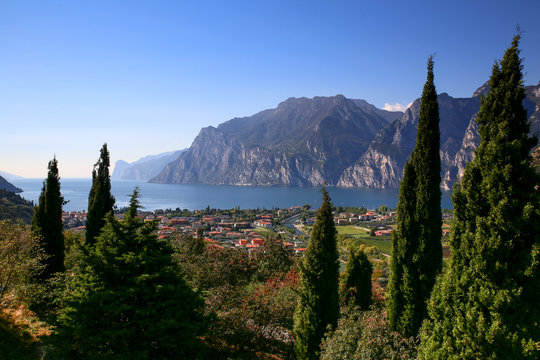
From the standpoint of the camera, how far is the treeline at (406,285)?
15.6 ft

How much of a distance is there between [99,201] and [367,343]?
1272 centimetres

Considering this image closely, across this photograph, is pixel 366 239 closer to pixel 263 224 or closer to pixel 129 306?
pixel 263 224

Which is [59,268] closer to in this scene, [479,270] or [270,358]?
[270,358]

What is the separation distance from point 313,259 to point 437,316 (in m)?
4.25

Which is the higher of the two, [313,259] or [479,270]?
[479,270]

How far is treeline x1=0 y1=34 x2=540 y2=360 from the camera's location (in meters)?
4.74

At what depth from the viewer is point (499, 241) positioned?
15.6ft

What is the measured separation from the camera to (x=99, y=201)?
14016 millimetres

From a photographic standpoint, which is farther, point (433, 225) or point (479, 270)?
point (433, 225)

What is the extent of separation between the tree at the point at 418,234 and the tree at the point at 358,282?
5.52 metres

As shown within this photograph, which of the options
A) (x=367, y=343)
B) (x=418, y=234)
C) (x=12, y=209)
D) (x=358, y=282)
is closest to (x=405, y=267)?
(x=418, y=234)

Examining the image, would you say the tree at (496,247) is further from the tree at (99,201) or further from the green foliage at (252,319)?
the tree at (99,201)

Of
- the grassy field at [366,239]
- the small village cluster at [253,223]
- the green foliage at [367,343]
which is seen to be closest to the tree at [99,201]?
the green foliage at [367,343]

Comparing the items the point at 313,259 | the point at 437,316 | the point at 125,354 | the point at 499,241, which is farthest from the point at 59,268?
the point at 499,241
